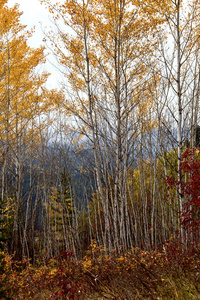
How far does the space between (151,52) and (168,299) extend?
3587 mm

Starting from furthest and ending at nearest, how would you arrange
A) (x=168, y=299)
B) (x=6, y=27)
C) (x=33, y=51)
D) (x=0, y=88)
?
(x=33, y=51) < (x=0, y=88) < (x=6, y=27) < (x=168, y=299)

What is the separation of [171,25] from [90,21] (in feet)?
4.19

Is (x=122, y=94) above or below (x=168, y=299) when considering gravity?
above

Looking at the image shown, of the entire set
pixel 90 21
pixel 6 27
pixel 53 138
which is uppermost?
pixel 6 27

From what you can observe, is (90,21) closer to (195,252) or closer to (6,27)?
(6,27)

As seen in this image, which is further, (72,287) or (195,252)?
(195,252)

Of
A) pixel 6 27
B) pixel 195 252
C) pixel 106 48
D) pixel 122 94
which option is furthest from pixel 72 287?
pixel 6 27

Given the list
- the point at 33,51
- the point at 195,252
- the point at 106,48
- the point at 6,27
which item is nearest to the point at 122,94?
the point at 106,48

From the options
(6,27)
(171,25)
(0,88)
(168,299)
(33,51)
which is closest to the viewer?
(168,299)

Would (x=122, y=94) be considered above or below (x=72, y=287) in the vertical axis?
above

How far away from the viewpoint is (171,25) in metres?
3.63

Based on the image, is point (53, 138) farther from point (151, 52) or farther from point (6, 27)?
point (151, 52)

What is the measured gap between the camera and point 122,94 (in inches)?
161

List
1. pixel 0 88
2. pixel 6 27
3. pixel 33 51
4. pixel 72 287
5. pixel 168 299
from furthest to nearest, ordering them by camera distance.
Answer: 1. pixel 33 51
2. pixel 0 88
3. pixel 6 27
4. pixel 72 287
5. pixel 168 299
